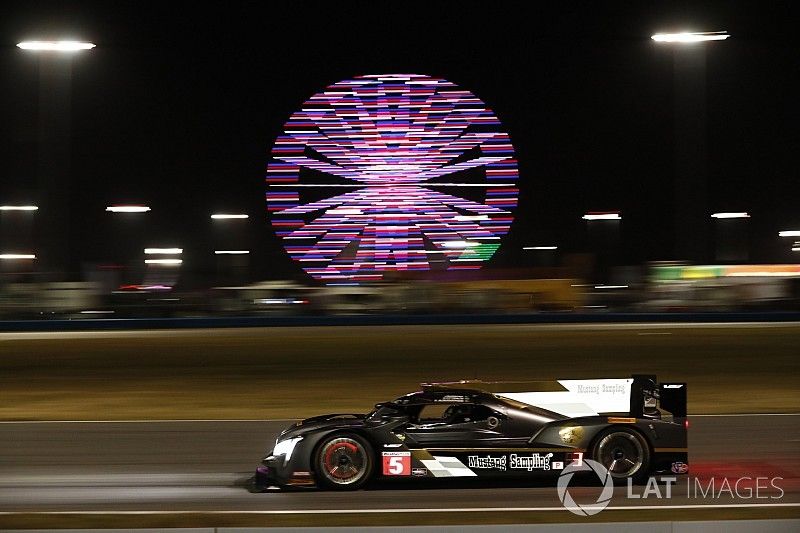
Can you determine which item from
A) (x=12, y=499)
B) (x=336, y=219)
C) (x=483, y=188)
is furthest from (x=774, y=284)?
(x=12, y=499)

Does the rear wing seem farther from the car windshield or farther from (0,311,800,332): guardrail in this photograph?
(0,311,800,332): guardrail

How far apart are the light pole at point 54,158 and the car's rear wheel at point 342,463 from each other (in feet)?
62.2

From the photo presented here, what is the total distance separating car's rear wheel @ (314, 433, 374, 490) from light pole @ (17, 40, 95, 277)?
18.9 meters

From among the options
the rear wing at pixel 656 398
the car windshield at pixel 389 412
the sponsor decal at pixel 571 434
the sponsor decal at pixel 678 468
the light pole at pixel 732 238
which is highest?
the light pole at pixel 732 238

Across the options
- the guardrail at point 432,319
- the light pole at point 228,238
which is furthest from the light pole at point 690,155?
the light pole at point 228,238

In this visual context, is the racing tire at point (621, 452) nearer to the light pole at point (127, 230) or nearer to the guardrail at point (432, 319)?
the guardrail at point (432, 319)

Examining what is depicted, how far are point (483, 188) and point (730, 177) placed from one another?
23138mm

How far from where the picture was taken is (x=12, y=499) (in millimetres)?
6629

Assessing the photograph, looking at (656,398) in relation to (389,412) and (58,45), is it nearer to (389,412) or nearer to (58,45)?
(389,412)

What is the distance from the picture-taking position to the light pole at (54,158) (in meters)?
24.2

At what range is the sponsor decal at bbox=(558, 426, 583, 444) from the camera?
6699mm

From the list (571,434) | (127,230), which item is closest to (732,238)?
(127,230)

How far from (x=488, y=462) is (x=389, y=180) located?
23967 millimetres

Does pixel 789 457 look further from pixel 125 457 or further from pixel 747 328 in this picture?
pixel 747 328
